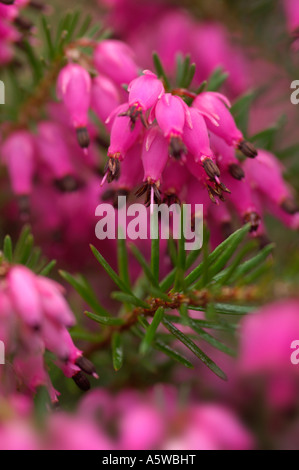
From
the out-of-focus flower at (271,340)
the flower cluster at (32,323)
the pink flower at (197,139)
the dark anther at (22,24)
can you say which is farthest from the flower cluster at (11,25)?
the out-of-focus flower at (271,340)

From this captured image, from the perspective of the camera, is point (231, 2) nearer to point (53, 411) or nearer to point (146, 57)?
point (146, 57)

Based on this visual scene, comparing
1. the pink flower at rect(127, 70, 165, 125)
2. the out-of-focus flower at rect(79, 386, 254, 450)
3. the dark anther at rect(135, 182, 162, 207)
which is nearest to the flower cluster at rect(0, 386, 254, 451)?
the out-of-focus flower at rect(79, 386, 254, 450)

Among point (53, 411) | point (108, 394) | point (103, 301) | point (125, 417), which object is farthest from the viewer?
point (103, 301)

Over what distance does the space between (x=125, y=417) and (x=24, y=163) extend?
19.4 inches

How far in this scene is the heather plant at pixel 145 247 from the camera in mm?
774

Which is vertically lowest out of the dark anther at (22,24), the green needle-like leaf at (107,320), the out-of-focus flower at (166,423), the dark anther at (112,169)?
the out-of-focus flower at (166,423)

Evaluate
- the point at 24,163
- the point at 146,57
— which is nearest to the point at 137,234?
the point at 24,163

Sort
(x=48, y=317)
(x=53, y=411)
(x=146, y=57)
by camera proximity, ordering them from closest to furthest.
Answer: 1. (x=48, y=317)
2. (x=53, y=411)
3. (x=146, y=57)

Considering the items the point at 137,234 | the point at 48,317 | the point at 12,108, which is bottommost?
the point at 48,317

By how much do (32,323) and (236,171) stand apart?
37 centimetres

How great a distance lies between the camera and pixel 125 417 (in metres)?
1.00

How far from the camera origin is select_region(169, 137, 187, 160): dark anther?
73 centimetres

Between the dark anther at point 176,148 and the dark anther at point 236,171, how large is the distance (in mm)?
130

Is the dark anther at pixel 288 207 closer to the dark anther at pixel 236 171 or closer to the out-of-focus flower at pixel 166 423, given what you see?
the dark anther at pixel 236 171
